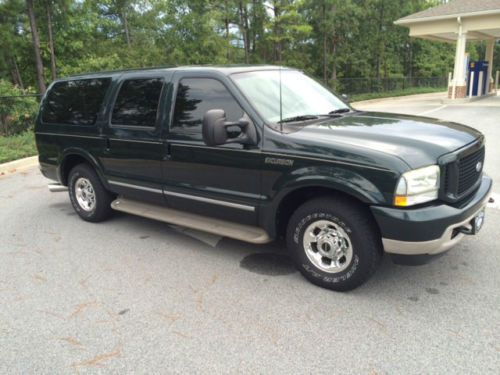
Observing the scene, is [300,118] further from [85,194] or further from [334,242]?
[85,194]

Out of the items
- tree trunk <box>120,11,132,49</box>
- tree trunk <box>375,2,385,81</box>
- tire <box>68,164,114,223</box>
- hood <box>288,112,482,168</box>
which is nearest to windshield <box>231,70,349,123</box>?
hood <box>288,112,482,168</box>

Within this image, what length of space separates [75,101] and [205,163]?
2.37 metres

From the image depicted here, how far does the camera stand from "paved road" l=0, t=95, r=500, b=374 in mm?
2855

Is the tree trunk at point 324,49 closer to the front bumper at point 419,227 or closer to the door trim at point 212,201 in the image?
the door trim at point 212,201

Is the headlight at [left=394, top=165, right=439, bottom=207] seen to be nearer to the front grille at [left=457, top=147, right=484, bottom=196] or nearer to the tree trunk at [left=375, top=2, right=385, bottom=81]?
the front grille at [left=457, top=147, right=484, bottom=196]

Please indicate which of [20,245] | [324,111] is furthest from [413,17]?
[20,245]

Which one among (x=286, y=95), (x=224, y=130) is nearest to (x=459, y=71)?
(x=286, y=95)

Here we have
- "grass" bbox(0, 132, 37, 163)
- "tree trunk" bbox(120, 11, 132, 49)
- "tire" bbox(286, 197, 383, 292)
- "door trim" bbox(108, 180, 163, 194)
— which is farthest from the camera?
"tree trunk" bbox(120, 11, 132, 49)

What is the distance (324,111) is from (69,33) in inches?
788

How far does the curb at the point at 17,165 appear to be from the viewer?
31.0 feet

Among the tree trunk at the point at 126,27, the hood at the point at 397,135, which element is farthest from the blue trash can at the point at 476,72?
the hood at the point at 397,135

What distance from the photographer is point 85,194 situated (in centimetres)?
581

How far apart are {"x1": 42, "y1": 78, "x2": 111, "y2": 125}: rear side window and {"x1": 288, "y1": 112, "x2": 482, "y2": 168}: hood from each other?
9.13 ft

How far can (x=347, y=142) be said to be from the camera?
3.47 meters
